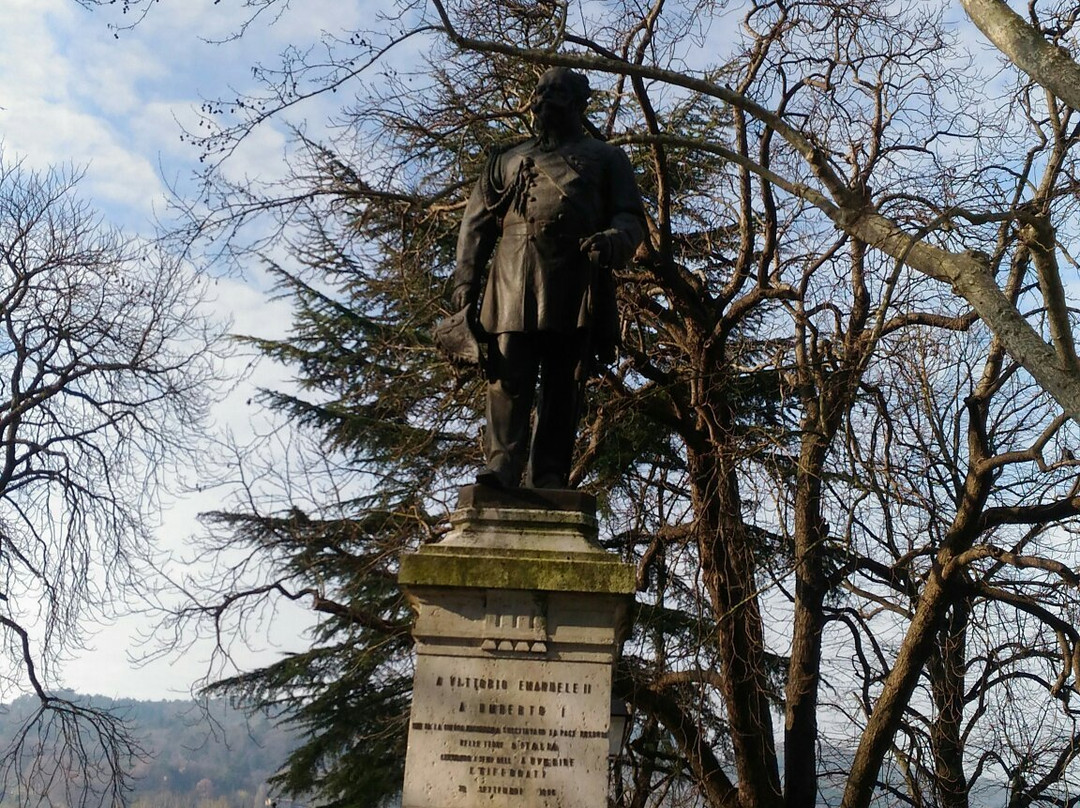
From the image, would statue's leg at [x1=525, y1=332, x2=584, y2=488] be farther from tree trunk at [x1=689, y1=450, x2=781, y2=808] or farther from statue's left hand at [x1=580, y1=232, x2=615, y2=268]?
tree trunk at [x1=689, y1=450, x2=781, y2=808]

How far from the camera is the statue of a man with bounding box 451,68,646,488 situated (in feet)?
20.3

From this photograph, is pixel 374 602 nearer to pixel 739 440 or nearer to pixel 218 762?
pixel 739 440

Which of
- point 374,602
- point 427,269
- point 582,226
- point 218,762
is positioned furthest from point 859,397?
point 218,762

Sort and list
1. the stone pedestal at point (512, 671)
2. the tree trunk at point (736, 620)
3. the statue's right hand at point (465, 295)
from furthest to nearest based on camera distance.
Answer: the tree trunk at point (736, 620), the statue's right hand at point (465, 295), the stone pedestal at point (512, 671)

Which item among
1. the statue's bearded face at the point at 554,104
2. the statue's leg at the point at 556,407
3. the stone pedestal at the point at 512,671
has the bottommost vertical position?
the stone pedestal at the point at 512,671

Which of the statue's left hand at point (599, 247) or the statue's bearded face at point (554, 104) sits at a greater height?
the statue's bearded face at point (554, 104)

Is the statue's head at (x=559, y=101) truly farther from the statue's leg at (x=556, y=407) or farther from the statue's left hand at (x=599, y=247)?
the statue's leg at (x=556, y=407)

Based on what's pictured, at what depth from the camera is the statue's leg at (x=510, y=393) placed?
627 cm

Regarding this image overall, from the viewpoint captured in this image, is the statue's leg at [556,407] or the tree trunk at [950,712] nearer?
the statue's leg at [556,407]

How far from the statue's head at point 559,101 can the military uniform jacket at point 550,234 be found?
0.34 ft

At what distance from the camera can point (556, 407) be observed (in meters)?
6.34

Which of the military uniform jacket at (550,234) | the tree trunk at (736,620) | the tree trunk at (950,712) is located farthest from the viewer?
the tree trunk at (950,712)

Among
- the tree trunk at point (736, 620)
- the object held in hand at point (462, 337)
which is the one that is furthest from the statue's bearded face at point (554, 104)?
the tree trunk at point (736, 620)

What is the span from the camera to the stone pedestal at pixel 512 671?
17.7ft
